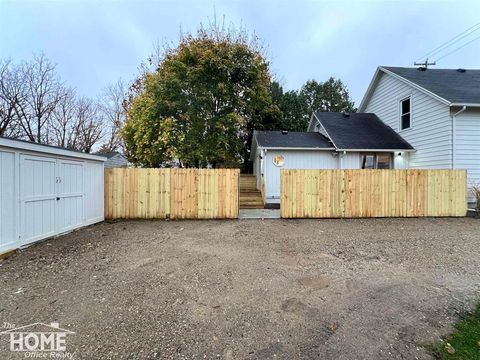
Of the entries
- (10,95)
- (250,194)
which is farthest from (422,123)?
(10,95)

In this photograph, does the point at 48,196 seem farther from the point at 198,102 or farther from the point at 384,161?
the point at 384,161

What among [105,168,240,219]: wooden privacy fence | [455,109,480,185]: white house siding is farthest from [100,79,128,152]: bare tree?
[455,109,480,185]: white house siding

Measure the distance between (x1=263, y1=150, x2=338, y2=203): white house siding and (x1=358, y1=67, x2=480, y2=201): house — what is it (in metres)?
3.72

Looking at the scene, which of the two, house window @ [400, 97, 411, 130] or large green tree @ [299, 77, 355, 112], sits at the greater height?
large green tree @ [299, 77, 355, 112]

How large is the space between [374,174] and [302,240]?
431 centimetres

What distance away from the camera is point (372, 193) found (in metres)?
8.21

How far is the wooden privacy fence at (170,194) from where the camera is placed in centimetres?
792

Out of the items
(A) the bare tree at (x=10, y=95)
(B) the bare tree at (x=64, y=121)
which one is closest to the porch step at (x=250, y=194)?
(B) the bare tree at (x=64, y=121)

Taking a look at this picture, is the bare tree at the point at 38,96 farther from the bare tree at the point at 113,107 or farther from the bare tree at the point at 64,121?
the bare tree at the point at 113,107

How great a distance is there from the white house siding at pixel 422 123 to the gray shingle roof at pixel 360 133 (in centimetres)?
46

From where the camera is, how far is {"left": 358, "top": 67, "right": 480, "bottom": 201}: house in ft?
29.8

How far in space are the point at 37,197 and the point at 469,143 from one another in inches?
545

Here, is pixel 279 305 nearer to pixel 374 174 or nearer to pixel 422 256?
pixel 422 256

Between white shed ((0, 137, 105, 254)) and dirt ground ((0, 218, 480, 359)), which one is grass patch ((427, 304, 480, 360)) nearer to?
dirt ground ((0, 218, 480, 359))
